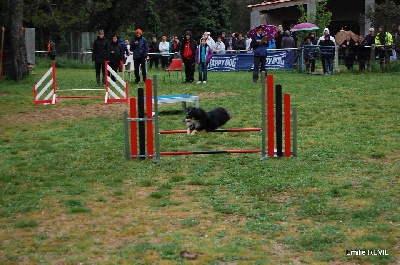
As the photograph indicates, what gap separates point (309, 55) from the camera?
29719 mm

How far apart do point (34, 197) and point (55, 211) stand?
808 mm

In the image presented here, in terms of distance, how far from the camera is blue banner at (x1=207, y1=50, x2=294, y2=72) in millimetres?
31844

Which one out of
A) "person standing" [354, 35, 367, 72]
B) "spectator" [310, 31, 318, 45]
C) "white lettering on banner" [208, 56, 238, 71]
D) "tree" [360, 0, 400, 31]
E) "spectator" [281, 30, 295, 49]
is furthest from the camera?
"white lettering on banner" [208, 56, 238, 71]

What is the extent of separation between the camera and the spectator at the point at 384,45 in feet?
95.1

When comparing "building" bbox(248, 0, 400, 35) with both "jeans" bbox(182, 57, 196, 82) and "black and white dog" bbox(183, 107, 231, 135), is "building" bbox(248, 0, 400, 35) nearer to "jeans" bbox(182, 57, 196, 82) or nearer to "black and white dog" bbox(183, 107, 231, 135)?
"jeans" bbox(182, 57, 196, 82)

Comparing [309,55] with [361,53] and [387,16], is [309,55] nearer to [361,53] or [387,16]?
[361,53]

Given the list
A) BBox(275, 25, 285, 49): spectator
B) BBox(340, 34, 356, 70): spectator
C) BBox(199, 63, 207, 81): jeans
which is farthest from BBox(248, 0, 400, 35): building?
BBox(199, 63, 207, 81): jeans

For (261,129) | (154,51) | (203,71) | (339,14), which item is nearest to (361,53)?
(203,71)

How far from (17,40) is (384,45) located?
43.6ft

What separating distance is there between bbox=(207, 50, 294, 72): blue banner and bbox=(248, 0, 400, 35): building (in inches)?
309

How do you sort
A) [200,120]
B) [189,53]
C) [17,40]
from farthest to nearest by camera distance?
[17,40], [189,53], [200,120]

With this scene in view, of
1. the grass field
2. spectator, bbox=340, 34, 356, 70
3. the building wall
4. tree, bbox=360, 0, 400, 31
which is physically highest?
the building wall

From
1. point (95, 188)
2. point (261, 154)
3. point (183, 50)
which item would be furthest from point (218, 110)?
point (183, 50)

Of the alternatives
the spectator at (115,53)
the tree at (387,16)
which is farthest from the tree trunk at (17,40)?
the tree at (387,16)
